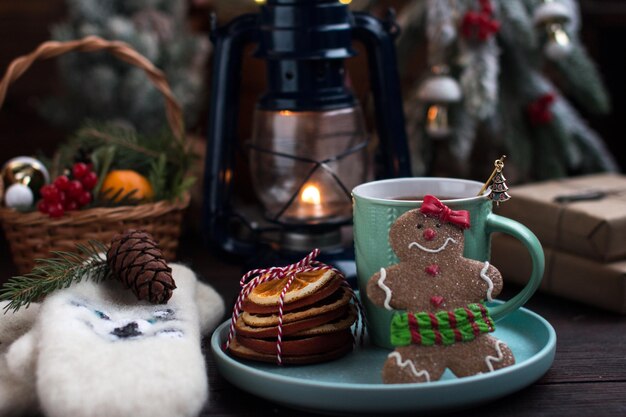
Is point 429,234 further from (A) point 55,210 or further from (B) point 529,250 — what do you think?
(A) point 55,210

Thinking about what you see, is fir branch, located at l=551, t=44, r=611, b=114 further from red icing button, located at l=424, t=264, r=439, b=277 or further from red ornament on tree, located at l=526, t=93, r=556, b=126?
red icing button, located at l=424, t=264, r=439, b=277

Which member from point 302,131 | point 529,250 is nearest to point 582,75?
point 302,131

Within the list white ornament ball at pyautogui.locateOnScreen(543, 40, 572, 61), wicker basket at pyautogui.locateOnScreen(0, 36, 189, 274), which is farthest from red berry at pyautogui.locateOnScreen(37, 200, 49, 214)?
white ornament ball at pyautogui.locateOnScreen(543, 40, 572, 61)

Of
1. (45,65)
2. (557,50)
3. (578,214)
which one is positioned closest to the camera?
(578,214)

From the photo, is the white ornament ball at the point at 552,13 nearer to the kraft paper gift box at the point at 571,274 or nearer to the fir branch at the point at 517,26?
the fir branch at the point at 517,26

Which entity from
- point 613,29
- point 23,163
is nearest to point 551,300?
point 23,163

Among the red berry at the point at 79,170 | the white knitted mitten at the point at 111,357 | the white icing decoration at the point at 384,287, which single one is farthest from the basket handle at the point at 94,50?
the white icing decoration at the point at 384,287
